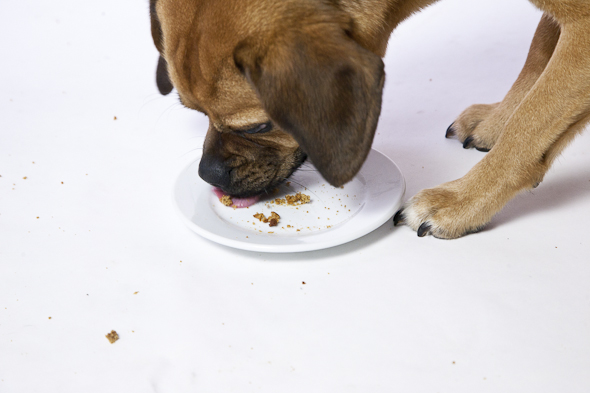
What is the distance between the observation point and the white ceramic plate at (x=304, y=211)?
2201 mm

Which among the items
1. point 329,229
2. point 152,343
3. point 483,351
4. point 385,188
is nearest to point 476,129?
point 385,188

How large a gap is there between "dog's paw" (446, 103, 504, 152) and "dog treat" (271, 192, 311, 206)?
1.08 m

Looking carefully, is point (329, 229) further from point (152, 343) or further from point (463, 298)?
point (152, 343)

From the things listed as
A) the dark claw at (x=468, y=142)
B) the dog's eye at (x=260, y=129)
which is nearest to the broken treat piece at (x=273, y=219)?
the dog's eye at (x=260, y=129)

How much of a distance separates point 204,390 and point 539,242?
58.9 inches

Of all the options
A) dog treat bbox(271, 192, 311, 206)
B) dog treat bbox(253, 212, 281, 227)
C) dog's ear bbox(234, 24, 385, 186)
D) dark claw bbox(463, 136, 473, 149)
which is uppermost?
dog's ear bbox(234, 24, 385, 186)

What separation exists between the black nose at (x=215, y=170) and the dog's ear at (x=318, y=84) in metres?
0.56

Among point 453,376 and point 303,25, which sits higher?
point 303,25

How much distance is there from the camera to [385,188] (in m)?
2.49

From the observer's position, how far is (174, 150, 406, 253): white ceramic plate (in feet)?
7.22

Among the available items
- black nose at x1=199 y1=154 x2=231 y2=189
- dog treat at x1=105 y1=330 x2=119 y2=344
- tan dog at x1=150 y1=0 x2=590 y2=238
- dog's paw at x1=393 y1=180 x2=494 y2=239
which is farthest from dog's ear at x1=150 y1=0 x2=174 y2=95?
dog's paw at x1=393 y1=180 x2=494 y2=239

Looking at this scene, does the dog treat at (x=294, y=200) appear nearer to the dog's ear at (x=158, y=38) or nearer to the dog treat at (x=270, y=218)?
the dog treat at (x=270, y=218)

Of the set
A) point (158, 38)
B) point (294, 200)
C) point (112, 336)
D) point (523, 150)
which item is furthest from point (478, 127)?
point (112, 336)

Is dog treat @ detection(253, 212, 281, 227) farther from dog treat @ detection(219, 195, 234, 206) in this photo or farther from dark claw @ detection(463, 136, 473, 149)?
dark claw @ detection(463, 136, 473, 149)
